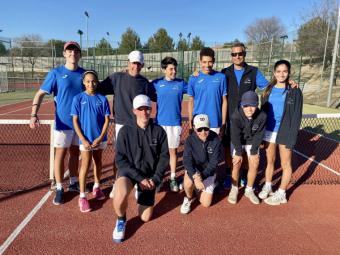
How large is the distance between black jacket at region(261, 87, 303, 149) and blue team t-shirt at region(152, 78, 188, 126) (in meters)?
1.61

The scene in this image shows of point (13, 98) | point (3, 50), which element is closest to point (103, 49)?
point (3, 50)

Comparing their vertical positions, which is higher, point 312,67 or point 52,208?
point 312,67

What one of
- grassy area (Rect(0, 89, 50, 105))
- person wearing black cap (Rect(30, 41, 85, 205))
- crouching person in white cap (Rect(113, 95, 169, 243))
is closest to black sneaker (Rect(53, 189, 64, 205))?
person wearing black cap (Rect(30, 41, 85, 205))

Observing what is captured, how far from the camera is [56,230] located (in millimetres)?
3549

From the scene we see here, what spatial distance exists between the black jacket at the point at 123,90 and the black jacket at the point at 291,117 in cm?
214

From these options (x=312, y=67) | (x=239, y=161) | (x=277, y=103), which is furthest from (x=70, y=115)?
(x=312, y=67)

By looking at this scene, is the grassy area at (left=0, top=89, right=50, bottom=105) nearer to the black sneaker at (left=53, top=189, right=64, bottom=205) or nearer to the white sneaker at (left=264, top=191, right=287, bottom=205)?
the black sneaker at (left=53, top=189, right=64, bottom=205)

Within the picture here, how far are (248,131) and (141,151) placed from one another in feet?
5.49

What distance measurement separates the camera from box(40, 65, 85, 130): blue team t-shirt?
403cm

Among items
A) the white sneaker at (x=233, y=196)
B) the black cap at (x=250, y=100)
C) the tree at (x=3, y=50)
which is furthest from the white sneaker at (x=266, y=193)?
the tree at (x=3, y=50)

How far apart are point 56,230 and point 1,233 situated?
0.65 metres

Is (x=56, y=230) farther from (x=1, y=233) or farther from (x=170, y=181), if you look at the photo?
(x=170, y=181)

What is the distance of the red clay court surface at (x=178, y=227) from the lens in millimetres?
3256

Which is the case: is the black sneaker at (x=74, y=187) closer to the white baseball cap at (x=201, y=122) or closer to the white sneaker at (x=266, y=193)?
the white baseball cap at (x=201, y=122)
